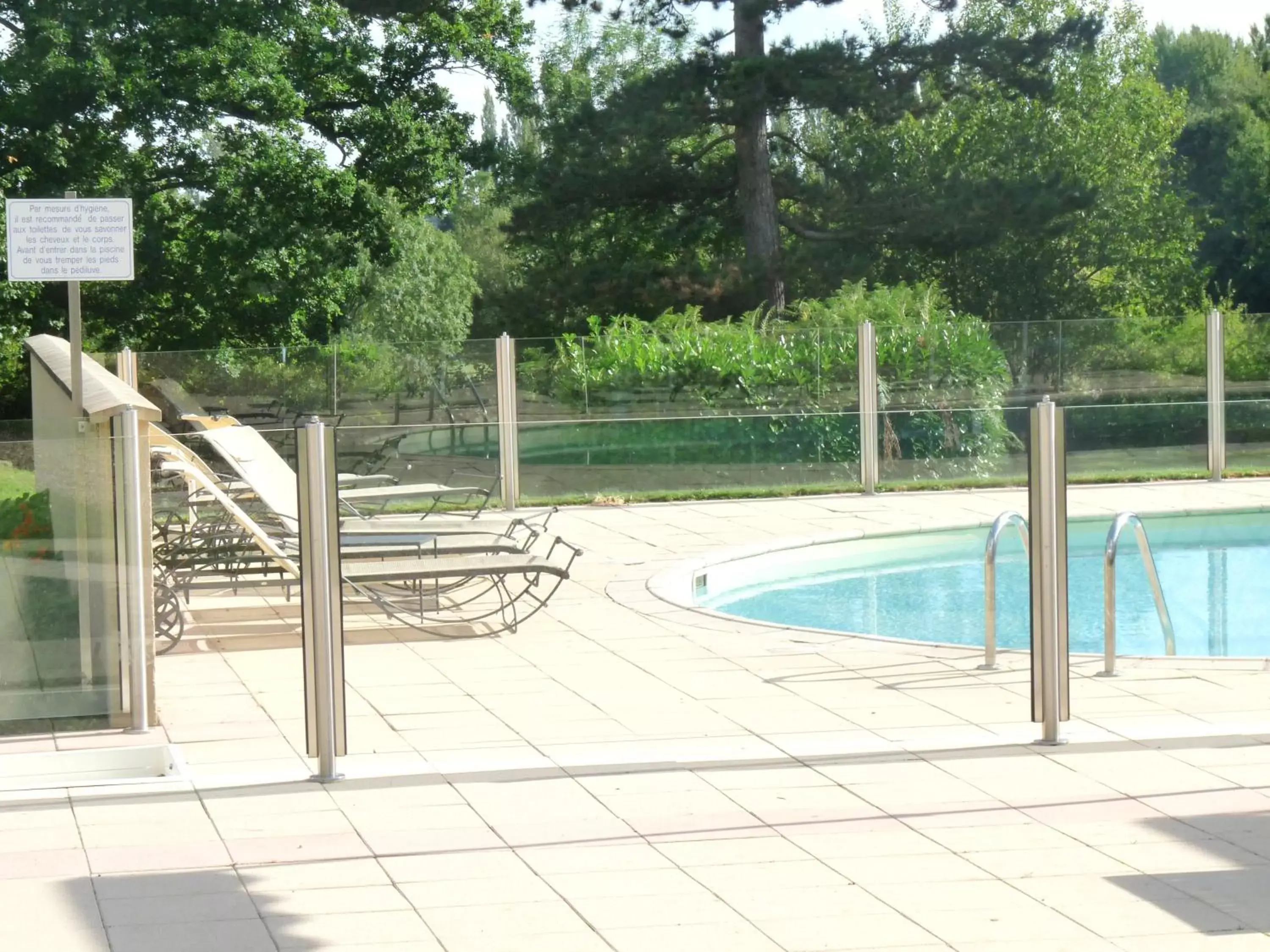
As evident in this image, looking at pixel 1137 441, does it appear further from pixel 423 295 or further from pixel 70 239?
pixel 423 295

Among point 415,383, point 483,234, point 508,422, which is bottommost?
point 508,422

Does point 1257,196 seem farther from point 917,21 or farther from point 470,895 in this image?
point 470,895

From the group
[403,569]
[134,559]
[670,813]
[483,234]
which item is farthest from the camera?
[483,234]

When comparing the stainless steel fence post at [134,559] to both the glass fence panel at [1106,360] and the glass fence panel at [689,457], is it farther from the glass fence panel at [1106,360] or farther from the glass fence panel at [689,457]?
the glass fence panel at [1106,360]

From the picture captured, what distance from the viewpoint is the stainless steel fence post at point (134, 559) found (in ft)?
19.8

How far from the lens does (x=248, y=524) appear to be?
8250mm

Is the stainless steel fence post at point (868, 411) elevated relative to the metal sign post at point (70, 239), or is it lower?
lower

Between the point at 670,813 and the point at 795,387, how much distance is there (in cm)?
1086

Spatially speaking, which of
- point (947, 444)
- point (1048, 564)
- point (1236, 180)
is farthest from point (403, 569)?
point (1236, 180)

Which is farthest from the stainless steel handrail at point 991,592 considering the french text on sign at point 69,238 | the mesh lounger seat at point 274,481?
the french text on sign at point 69,238

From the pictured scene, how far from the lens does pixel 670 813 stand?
16.5ft

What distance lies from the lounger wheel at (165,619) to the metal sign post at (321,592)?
9.23 ft

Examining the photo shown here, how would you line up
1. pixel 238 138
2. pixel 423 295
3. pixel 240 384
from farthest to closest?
pixel 423 295 < pixel 238 138 < pixel 240 384

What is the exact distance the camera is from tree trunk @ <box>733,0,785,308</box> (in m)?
25.6
